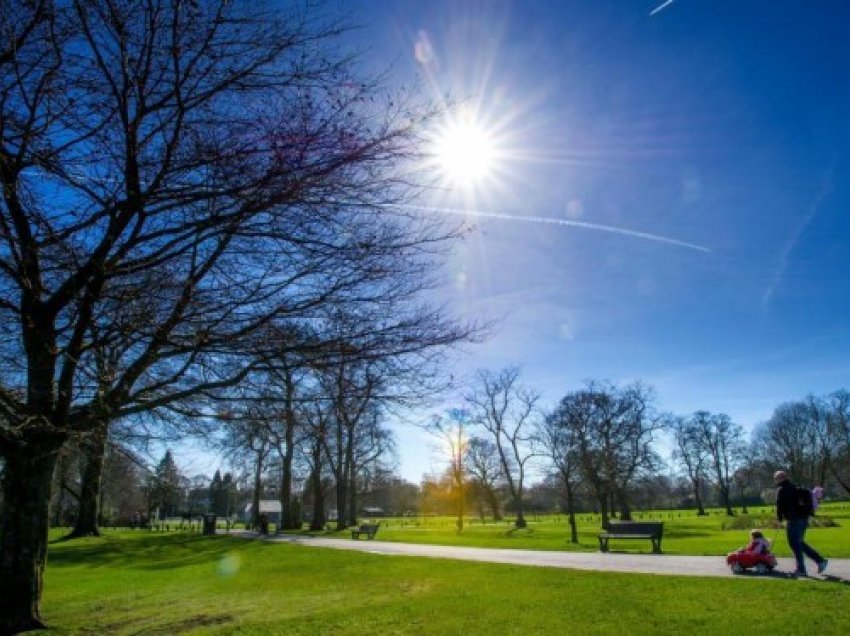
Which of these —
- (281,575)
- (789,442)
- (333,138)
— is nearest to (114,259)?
(333,138)

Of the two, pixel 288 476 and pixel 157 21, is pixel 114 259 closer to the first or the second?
pixel 157 21

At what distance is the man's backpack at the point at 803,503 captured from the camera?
11.2 metres

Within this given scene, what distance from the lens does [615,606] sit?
29.5ft

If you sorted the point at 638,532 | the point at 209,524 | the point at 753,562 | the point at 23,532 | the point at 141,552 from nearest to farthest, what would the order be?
the point at 23,532 → the point at 753,562 → the point at 638,532 → the point at 141,552 → the point at 209,524

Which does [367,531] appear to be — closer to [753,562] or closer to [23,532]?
[753,562]

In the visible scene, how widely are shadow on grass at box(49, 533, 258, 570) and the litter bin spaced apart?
19.9ft

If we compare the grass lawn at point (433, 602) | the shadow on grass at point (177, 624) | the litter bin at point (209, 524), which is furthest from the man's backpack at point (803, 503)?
the litter bin at point (209, 524)

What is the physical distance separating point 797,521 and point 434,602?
6.53 m

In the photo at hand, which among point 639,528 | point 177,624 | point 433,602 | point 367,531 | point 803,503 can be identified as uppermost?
point 803,503

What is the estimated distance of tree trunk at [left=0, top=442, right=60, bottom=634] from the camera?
859 cm

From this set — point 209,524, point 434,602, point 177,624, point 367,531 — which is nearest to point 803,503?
point 434,602

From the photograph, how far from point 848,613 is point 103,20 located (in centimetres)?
998

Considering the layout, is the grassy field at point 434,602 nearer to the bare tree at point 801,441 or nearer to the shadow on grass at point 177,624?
the shadow on grass at point 177,624

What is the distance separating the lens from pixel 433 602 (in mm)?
10086
